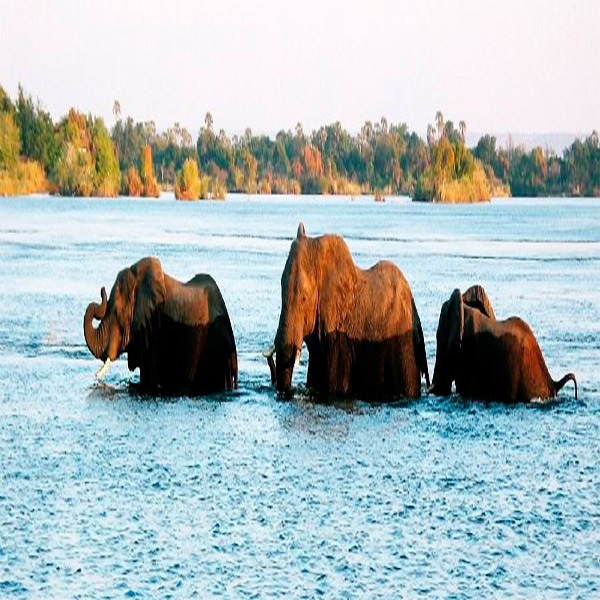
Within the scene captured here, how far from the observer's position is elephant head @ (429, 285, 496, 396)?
1408 cm

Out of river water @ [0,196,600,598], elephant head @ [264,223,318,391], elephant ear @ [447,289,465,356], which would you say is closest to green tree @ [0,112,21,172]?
river water @ [0,196,600,598]

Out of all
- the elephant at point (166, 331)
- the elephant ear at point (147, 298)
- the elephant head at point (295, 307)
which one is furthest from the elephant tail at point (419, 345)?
the elephant ear at point (147, 298)

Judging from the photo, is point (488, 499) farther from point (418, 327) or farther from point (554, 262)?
point (554, 262)

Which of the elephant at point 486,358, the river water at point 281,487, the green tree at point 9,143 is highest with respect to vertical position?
the green tree at point 9,143

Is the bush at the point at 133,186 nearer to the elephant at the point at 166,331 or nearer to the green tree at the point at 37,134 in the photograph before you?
the green tree at the point at 37,134

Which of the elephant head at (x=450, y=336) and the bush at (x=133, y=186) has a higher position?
the elephant head at (x=450, y=336)

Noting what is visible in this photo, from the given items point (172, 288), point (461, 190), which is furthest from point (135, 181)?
point (172, 288)

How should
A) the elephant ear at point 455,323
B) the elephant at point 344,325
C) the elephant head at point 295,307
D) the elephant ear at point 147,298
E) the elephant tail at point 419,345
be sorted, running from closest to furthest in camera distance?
the elephant head at point 295,307, the elephant at point 344,325, the elephant ear at point 455,323, the elephant tail at point 419,345, the elephant ear at point 147,298

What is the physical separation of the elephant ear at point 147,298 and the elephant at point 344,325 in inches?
47.7

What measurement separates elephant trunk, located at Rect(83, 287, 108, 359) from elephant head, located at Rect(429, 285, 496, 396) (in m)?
3.12

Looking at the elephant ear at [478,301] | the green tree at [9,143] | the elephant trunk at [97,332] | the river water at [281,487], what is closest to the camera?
the river water at [281,487]

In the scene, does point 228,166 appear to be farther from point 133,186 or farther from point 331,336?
point 331,336

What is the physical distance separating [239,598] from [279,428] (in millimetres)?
4372

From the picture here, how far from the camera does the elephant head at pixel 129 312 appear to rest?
14.3 m
